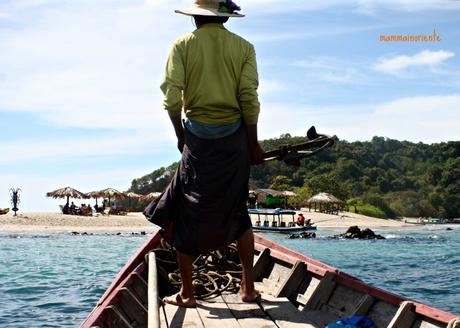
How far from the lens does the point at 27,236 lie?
37.8 metres

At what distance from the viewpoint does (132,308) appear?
180 inches

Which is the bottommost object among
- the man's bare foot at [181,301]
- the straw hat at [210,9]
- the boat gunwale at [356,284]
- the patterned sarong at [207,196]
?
the man's bare foot at [181,301]

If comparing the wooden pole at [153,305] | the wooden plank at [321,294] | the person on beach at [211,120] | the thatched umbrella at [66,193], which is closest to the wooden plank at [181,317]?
the wooden pole at [153,305]

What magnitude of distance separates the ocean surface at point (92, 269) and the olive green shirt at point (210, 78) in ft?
21.9

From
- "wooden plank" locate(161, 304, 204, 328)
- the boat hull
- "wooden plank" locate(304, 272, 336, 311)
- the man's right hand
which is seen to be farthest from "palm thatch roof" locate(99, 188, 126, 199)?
the man's right hand

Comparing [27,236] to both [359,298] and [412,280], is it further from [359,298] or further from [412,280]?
[359,298]

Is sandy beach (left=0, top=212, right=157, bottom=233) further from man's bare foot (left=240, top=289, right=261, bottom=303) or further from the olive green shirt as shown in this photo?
the olive green shirt

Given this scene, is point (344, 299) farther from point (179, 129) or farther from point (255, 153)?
point (179, 129)

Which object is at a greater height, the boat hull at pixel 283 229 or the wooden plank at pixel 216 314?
the wooden plank at pixel 216 314

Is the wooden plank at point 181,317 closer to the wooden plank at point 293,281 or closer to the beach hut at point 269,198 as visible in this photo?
→ the wooden plank at point 293,281

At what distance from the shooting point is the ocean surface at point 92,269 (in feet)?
38.8

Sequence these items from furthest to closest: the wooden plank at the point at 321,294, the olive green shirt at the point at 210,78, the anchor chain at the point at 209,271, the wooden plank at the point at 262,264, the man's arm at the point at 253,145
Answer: the wooden plank at the point at 262,264 < the anchor chain at the point at 209,271 < the wooden plank at the point at 321,294 < the man's arm at the point at 253,145 < the olive green shirt at the point at 210,78

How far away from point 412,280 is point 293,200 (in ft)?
150

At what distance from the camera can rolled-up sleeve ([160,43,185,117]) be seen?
12.7ft
